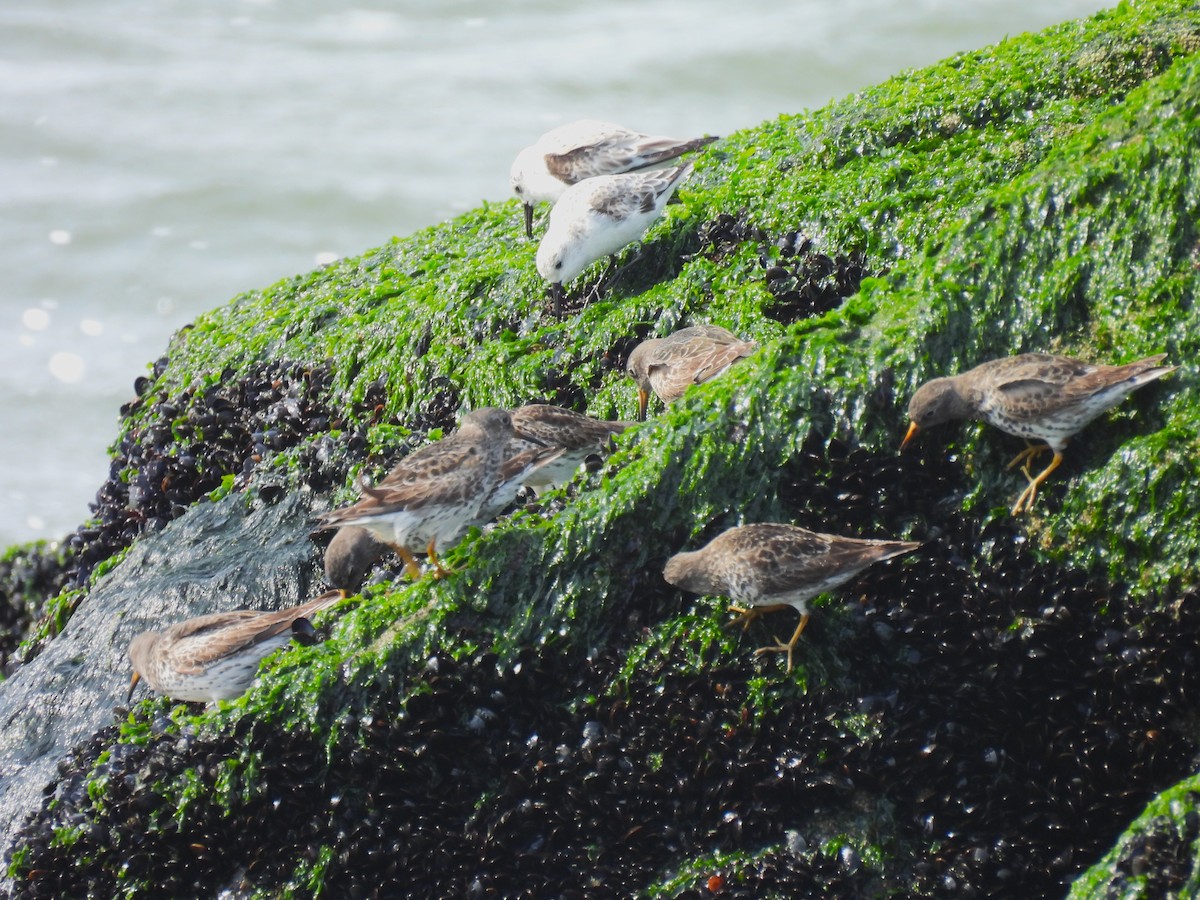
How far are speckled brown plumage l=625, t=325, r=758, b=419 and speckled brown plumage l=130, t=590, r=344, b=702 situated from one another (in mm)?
1915

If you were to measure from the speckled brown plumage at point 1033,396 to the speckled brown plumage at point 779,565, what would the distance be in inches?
22.9

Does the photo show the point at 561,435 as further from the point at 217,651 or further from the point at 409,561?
the point at 217,651

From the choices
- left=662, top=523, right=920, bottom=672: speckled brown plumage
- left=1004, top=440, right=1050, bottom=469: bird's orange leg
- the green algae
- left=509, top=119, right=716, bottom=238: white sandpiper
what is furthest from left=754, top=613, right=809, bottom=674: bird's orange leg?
left=509, top=119, right=716, bottom=238: white sandpiper

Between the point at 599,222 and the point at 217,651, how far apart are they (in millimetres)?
3418

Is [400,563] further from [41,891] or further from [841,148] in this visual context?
[841,148]

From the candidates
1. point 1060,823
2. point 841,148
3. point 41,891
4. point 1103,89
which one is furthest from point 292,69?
point 1060,823

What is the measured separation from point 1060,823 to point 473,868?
7.31 feet

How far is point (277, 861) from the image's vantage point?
520cm

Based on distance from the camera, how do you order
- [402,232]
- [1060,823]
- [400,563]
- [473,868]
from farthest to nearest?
[402,232] < [400,563] < [473,868] < [1060,823]

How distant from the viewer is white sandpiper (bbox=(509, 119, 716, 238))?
8695 millimetres

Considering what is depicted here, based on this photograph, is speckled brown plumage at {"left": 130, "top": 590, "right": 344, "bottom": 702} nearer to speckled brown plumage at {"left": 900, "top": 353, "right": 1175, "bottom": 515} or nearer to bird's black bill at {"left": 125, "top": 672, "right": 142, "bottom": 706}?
bird's black bill at {"left": 125, "top": 672, "right": 142, "bottom": 706}

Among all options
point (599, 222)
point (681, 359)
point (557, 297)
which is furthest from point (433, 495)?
point (599, 222)

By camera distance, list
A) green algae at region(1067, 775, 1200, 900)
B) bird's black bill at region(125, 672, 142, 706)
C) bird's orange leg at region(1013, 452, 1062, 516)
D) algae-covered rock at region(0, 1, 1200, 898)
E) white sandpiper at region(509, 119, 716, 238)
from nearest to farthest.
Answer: green algae at region(1067, 775, 1200, 900) < algae-covered rock at region(0, 1, 1200, 898) < bird's orange leg at region(1013, 452, 1062, 516) < bird's black bill at region(125, 672, 142, 706) < white sandpiper at region(509, 119, 716, 238)

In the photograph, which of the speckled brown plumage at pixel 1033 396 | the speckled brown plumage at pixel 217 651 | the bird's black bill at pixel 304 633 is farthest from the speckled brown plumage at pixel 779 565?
the speckled brown plumage at pixel 217 651
